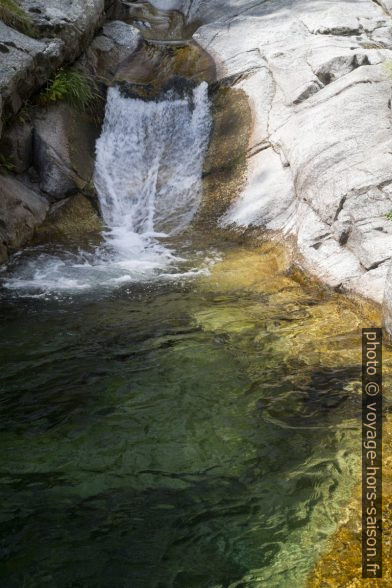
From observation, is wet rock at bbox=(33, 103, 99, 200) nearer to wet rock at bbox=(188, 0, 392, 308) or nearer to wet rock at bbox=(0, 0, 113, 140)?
wet rock at bbox=(0, 0, 113, 140)

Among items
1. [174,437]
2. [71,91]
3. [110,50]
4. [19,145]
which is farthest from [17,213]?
[110,50]

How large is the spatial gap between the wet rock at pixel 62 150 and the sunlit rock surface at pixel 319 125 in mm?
2941

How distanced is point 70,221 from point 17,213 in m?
1.12

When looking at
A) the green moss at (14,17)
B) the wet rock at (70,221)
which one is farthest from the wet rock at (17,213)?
the green moss at (14,17)

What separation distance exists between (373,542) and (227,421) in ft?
5.52

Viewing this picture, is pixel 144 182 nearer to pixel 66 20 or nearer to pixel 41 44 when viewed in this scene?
pixel 41 44

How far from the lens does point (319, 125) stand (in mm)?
9500

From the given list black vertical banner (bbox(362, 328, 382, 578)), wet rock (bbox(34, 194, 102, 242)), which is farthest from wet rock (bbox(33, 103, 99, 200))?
black vertical banner (bbox(362, 328, 382, 578))

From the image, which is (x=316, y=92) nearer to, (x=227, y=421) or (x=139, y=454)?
(x=227, y=421)

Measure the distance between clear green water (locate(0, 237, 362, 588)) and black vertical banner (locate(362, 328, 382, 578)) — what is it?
12 cm

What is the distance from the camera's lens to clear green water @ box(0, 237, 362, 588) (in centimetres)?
361

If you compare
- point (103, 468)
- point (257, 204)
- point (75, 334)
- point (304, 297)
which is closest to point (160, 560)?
point (103, 468)

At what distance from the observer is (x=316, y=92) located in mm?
10578

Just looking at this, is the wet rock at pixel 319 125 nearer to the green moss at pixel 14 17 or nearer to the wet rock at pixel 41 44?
the wet rock at pixel 41 44
